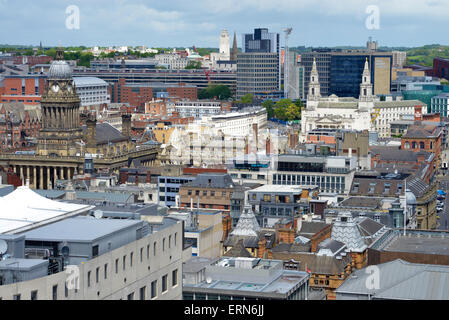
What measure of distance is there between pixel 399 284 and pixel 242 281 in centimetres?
956

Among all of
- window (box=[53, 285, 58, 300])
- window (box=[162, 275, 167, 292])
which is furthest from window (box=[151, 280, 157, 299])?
window (box=[53, 285, 58, 300])

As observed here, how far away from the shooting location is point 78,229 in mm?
38562

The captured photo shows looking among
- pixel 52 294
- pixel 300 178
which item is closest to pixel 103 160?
pixel 300 178

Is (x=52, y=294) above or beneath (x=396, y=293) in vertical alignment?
above

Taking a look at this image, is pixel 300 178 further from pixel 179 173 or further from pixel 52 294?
pixel 52 294

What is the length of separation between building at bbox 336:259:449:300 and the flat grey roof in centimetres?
1326

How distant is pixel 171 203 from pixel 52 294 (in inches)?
2292

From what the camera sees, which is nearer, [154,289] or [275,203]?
[154,289]

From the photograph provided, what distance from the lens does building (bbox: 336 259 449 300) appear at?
45344 millimetres

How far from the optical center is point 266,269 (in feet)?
175

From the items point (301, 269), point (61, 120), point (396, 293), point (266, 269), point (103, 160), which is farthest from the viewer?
point (61, 120)

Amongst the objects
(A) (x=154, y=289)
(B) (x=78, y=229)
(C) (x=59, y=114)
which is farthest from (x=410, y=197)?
(C) (x=59, y=114)

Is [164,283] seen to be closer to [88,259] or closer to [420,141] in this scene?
[88,259]

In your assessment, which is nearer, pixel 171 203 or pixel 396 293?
pixel 396 293
